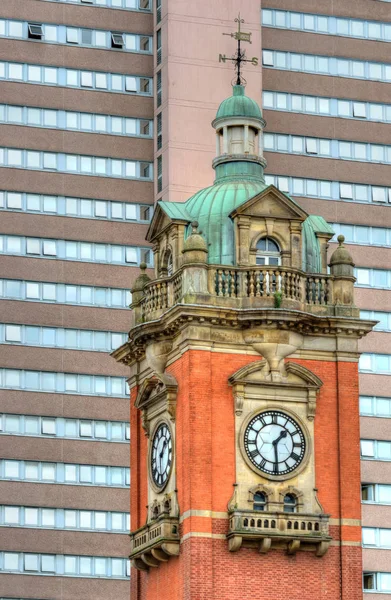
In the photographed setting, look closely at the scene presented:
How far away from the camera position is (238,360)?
73500 mm

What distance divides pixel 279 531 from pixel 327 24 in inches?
3015

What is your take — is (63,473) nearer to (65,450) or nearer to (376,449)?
(65,450)

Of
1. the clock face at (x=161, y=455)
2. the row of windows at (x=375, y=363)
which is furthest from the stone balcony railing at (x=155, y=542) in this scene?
the row of windows at (x=375, y=363)

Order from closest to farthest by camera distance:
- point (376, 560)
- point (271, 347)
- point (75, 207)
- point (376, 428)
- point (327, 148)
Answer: point (271, 347) → point (376, 560) → point (376, 428) → point (75, 207) → point (327, 148)

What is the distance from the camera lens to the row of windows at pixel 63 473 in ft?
432

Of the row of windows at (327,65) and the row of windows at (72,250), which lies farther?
the row of windows at (327,65)

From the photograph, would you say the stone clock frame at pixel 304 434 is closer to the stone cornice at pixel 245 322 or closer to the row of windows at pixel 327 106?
the stone cornice at pixel 245 322

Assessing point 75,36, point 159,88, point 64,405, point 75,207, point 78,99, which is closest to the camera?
point 64,405

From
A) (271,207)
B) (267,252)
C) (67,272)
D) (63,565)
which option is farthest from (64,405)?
(271,207)

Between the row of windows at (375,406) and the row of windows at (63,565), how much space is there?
18.1 m

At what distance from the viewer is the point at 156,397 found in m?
75.2

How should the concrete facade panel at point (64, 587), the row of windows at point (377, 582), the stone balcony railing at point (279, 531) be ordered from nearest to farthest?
1. the stone balcony railing at point (279, 531)
2. the concrete facade panel at point (64, 587)
3. the row of windows at point (377, 582)

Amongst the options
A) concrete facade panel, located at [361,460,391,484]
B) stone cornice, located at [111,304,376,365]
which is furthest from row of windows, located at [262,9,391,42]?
stone cornice, located at [111,304,376,365]

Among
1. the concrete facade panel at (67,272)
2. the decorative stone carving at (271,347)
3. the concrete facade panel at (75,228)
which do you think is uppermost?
the concrete facade panel at (75,228)
